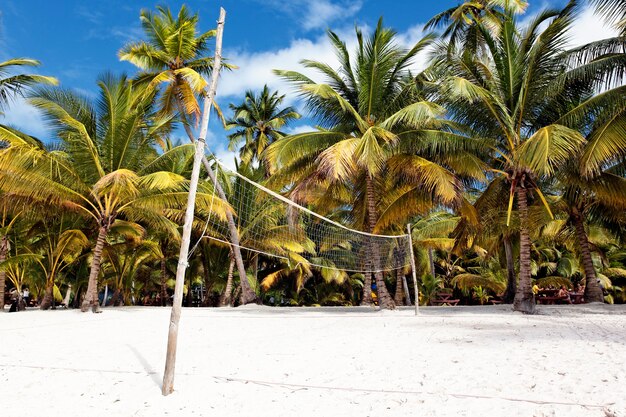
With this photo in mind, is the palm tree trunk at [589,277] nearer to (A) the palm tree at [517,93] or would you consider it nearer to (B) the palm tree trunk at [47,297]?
(A) the palm tree at [517,93]

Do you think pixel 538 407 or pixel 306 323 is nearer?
pixel 538 407

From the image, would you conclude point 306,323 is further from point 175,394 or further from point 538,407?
point 538,407

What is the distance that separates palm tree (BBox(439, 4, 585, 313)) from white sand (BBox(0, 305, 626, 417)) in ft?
12.6

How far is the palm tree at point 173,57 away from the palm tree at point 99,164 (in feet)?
5.06

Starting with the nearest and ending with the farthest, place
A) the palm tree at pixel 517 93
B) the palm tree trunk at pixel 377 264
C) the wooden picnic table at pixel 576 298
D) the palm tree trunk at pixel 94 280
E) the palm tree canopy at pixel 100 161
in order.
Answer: the palm tree at pixel 517 93
the palm tree canopy at pixel 100 161
the palm tree trunk at pixel 377 264
the palm tree trunk at pixel 94 280
the wooden picnic table at pixel 576 298

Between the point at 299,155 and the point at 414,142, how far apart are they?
3085 millimetres

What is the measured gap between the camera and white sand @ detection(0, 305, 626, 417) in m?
3.45

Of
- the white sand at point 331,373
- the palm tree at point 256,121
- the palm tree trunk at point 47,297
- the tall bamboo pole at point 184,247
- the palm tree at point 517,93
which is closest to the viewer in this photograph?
the white sand at point 331,373

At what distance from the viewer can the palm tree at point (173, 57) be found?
13766mm

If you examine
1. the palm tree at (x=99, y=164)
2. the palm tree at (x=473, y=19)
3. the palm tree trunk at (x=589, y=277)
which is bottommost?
the palm tree trunk at (x=589, y=277)

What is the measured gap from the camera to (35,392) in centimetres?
394

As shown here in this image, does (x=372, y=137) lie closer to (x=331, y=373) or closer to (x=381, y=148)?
(x=381, y=148)

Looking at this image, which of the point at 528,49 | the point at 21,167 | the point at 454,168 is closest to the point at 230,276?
the point at 21,167

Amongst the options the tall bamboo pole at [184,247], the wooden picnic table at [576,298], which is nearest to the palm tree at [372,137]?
the tall bamboo pole at [184,247]
